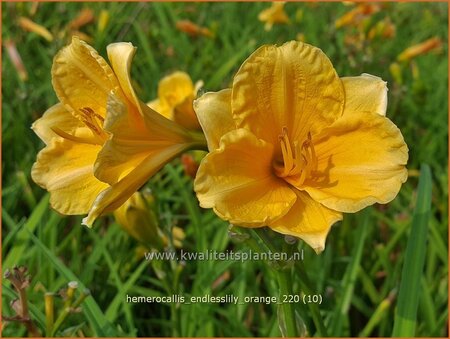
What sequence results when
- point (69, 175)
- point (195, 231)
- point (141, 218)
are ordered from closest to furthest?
1. point (69, 175)
2. point (141, 218)
3. point (195, 231)

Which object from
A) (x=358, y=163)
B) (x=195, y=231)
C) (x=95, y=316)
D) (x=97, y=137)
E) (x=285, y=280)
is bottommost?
(x=195, y=231)

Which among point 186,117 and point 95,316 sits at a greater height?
point 186,117

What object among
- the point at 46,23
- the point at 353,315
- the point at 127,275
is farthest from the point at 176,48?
the point at 353,315

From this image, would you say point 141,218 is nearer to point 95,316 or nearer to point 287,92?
point 95,316

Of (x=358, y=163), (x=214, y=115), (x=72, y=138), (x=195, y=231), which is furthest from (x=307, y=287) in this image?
(x=195, y=231)

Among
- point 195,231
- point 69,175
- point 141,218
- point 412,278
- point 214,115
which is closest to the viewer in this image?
point 214,115

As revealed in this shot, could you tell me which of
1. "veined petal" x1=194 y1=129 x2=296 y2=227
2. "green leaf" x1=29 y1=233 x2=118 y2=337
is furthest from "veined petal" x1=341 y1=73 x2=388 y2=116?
"green leaf" x1=29 y1=233 x2=118 y2=337

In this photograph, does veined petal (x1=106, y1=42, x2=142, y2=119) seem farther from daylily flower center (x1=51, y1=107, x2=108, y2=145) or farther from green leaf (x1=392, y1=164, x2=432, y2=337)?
green leaf (x1=392, y1=164, x2=432, y2=337)
